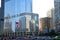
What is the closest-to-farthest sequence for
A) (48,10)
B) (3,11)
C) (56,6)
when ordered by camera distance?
(56,6) < (48,10) < (3,11)

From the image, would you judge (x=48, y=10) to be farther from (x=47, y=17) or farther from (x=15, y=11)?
(x=15, y=11)

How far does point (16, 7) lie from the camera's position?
22344mm

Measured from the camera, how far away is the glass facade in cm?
2117

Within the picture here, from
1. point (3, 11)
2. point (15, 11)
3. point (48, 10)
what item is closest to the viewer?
point (48, 10)

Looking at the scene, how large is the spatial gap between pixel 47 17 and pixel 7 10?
5.82m

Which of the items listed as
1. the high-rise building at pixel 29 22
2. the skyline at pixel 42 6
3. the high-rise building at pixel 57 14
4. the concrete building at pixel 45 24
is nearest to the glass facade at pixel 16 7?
the skyline at pixel 42 6

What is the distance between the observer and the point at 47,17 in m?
20.0

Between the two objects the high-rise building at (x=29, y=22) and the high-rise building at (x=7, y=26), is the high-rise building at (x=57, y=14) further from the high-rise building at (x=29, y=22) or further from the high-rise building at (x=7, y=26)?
the high-rise building at (x=7, y=26)

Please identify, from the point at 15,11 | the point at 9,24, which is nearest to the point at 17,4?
the point at 15,11

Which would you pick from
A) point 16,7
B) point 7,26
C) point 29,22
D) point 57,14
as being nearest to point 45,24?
point 29,22

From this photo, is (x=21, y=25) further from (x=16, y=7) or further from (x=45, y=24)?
(x=45, y=24)

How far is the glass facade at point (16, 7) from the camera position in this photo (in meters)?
21.2

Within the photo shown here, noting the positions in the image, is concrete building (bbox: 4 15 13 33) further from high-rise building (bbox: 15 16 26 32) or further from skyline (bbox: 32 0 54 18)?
skyline (bbox: 32 0 54 18)

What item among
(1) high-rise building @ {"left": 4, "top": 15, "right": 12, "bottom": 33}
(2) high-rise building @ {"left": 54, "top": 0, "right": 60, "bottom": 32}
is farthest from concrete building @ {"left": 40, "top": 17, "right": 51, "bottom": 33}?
(1) high-rise building @ {"left": 4, "top": 15, "right": 12, "bottom": 33}
